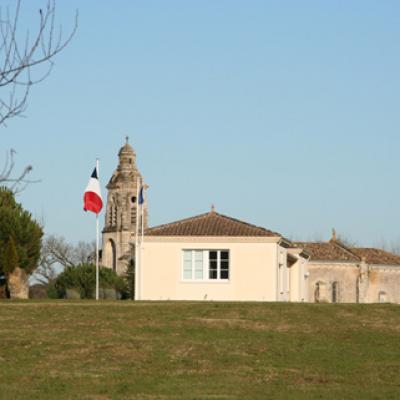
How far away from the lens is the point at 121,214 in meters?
104

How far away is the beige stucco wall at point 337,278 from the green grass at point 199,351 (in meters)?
40.7

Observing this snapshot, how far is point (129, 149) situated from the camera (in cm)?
10831

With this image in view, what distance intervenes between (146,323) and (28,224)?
66.6 feet

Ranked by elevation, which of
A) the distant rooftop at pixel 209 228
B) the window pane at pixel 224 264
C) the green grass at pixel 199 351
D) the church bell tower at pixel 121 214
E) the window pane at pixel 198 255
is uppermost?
the church bell tower at pixel 121 214

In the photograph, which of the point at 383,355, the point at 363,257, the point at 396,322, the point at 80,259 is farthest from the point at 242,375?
the point at 80,259

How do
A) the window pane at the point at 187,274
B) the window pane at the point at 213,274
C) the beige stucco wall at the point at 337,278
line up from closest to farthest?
the window pane at the point at 213,274
the window pane at the point at 187,274
the beige stucco wall at the point at 337,278

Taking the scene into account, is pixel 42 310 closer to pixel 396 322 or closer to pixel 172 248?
pixel 396 322

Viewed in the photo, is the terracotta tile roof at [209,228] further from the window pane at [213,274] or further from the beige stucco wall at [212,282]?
the window pane at [213,274]

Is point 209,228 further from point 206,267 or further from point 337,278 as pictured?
point 337,278

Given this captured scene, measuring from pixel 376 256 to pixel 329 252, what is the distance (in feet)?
17.3

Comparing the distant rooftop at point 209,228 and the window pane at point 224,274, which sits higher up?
the distant rooftop at point 209,228

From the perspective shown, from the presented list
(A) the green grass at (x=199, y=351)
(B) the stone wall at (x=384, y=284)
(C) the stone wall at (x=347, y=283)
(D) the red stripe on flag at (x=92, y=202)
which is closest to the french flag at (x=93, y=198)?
(D) the red stripe on flag at (x=92, y=202)

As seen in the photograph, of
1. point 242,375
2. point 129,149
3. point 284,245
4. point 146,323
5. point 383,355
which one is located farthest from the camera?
point 129,149

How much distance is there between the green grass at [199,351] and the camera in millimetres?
23750
